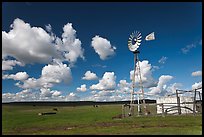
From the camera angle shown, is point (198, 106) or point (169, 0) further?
point (198, 106)

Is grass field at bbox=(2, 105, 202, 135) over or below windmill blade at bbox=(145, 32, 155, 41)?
below

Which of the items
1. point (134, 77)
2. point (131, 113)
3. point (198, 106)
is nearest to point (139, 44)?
point (134, 77)

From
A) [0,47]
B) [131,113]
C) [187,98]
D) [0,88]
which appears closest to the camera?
[0,88]

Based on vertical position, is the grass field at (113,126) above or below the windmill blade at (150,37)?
below

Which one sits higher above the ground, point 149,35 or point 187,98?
point 149,35

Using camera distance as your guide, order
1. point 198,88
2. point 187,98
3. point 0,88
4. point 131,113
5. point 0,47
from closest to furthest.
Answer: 1. point 0,88
2. point 0,47
3. point 198,88
4. point 131,113
5. point 187,98

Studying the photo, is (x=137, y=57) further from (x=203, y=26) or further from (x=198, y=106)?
(x=203, y=26)

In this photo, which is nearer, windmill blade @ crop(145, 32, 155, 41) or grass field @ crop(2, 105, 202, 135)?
grass field @ crop(2, 105, 202, 135)

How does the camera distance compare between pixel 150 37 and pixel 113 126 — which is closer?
pixel 113 126

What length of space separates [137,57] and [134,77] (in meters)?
3.14

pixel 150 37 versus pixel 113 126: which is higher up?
pixel 150 37

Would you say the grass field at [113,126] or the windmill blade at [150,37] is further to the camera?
the windmill blade at [150,37]

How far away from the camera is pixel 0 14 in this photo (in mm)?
10922

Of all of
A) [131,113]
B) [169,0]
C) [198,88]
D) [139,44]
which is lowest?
[131,113]
